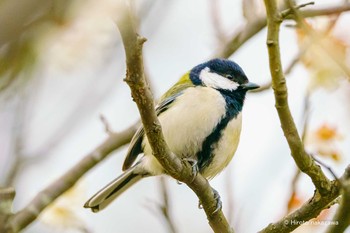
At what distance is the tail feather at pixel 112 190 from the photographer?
11.1 ft

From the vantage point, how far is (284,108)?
213 cm

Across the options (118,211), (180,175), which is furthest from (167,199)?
(118,211)

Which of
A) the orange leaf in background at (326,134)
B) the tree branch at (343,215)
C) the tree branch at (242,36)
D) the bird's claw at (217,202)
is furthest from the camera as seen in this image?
the tree branch at (242,36)

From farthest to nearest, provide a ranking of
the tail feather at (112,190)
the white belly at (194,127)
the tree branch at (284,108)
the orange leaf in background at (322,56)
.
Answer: the tail feather at (112,190), the white belly at (194,127), the orange leaf in background at (322,56), the tree branch at (284,108)

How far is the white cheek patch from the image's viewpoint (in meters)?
3.62

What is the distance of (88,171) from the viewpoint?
340 centimetres

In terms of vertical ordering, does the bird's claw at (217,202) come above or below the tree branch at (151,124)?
below

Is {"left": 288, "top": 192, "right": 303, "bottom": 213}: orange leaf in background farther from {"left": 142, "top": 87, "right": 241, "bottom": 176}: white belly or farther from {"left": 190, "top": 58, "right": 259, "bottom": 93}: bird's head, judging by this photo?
{"left": 190, "top": 58, "right": 259, "bottom": 93}: bird's head

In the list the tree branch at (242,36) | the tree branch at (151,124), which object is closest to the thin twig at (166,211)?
the tree branch at (151,124)

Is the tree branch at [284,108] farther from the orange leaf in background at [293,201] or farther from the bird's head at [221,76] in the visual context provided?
the bird's head at [221,76]

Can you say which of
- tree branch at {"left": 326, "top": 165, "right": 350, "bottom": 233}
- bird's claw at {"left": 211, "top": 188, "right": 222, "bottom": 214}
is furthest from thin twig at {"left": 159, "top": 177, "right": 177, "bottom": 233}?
tree branch at {"left": 326, "top": 165, "right": 350, "bottom": 233}

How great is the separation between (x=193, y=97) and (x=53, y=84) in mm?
875

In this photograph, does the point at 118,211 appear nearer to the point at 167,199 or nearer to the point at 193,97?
the point at 193,97

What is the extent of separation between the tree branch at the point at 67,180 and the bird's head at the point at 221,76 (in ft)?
1.74
